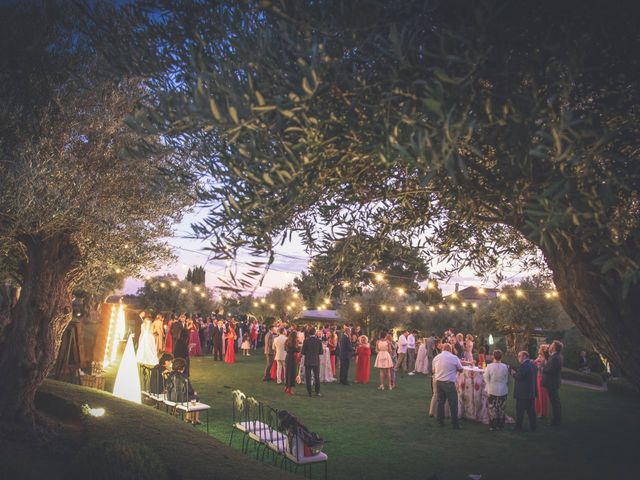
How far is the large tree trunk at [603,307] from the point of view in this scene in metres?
3.81

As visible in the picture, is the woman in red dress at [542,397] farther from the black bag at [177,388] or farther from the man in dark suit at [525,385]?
the black bag at [177,388]

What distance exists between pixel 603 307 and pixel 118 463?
5467mm

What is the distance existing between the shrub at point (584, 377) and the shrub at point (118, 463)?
62.8 feet

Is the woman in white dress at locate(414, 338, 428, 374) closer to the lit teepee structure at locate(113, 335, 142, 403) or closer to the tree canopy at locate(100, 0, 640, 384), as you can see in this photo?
the lit teepee structure at locate(113, 335, 142, 403)

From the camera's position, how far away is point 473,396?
1209cm

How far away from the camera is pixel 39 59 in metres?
8.00

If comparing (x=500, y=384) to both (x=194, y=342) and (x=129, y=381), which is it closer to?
(x=129, y=381)

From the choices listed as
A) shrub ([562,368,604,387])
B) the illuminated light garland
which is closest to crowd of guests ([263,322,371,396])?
the illuminated light garland

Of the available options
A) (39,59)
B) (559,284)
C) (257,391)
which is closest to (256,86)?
(559,284)

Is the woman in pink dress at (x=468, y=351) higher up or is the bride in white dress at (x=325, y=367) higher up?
the woman in pink dress at (x=468, y=351)

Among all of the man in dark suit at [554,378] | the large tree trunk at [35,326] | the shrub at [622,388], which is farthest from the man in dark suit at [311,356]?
the shrub at [622,388]

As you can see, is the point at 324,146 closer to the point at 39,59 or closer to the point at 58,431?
the point at 39,59

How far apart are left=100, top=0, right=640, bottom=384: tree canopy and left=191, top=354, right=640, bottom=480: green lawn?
5.28m

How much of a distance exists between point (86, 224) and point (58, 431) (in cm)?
380
